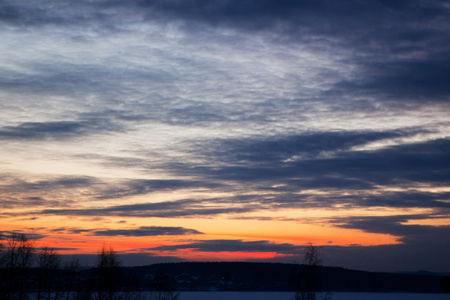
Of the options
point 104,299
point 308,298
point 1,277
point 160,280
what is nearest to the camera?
point 308,298

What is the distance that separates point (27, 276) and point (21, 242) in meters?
5.95

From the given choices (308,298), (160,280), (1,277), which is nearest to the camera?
(308,298)

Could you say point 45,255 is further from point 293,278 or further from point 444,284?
point 444,284

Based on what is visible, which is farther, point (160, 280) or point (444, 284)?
point (160, 280)

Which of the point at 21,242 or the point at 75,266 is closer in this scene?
the point at 21,242

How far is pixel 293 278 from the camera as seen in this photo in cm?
7181

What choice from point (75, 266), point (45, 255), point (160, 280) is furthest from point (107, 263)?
point (160, 280)

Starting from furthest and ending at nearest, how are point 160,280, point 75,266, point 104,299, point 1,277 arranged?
1. point 160,280
2. point 75,266
3. point 104,299
4. point 1,277

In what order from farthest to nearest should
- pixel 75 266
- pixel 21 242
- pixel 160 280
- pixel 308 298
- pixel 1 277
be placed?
Answer: pixel 160 280 → pixel 75 266 → pixel 21 242 → pixel 1 277 → pixel 308 298

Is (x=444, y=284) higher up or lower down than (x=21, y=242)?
lower down

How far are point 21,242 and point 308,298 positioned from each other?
158ft

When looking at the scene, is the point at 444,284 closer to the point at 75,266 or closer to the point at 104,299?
the point at 104,299

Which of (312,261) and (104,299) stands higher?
(312,261)

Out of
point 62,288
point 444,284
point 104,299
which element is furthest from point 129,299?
point 444,284
